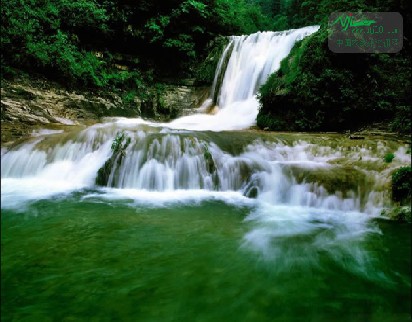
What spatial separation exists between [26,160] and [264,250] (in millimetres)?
3726

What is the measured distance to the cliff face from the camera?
763 cm

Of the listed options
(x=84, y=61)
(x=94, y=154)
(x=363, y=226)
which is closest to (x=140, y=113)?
(x=84, y=61)

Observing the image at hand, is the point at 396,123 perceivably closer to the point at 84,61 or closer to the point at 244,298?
the point at 244,298

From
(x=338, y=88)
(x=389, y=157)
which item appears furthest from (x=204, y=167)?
(x=338, y=88)

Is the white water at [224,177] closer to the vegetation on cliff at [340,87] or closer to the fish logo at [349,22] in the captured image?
the vegetation on cliff at [340,87]

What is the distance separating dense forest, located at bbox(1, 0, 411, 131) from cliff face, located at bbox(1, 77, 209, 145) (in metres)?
0.46

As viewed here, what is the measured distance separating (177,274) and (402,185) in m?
3.40

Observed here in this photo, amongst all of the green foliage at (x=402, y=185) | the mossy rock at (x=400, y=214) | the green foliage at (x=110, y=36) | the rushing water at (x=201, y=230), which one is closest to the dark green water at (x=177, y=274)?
the rushing water at (x=201, y=230)

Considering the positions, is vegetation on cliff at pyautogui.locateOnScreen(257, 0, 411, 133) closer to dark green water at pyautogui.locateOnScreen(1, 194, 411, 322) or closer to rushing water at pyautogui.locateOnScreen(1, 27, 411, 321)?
rushing water at pyautogui.locateOnScreen(1, 27, 411, 321)

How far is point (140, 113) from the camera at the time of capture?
→ 11438 millimetres

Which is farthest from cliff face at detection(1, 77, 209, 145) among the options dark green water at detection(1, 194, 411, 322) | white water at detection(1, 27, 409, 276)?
dark green water at detection(1, 194, 411, 322)
